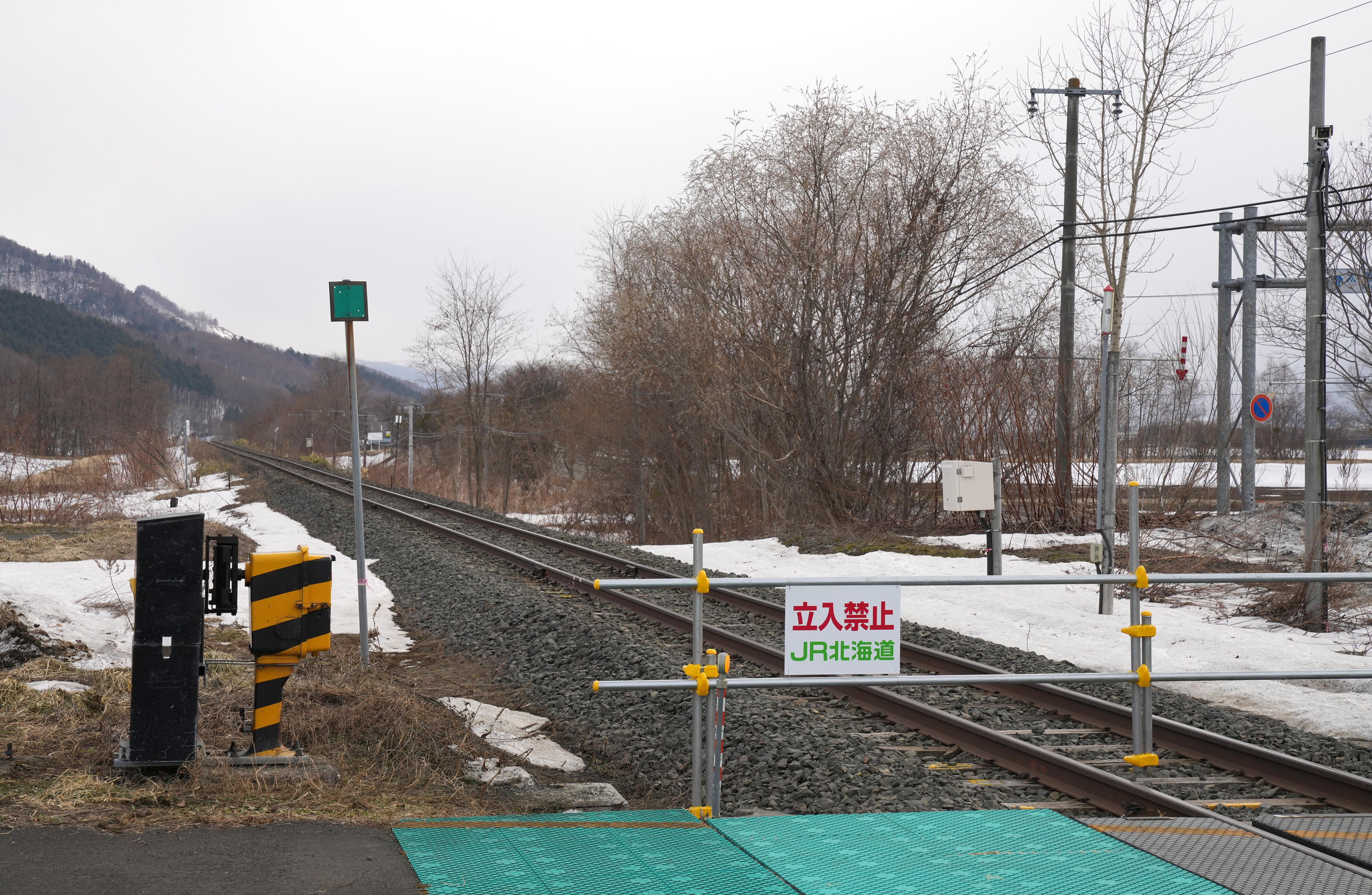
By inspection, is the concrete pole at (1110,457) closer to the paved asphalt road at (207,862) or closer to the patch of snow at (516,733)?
the patch of snow at (516,733)

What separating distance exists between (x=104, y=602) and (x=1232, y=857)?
35.7 feet

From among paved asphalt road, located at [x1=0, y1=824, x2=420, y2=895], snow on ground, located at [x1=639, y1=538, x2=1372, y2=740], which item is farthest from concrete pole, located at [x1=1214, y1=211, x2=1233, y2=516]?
paved asphalt road, located at [x1=0, y1=824, x2=420, y2=895]

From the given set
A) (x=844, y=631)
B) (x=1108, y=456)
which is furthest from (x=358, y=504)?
(x=1108, y=456)

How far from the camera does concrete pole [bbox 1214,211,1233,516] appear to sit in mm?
20719

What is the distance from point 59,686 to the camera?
712cm

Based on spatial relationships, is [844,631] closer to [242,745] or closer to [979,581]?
[979,581]

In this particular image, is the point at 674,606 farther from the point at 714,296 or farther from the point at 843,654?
the point at 714,296

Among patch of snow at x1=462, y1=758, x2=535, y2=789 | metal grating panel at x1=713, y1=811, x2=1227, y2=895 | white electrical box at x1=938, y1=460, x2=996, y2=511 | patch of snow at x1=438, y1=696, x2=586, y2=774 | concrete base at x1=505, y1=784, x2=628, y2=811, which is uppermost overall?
white electrical box at x1=938, y1=460, x2=996, y2=511

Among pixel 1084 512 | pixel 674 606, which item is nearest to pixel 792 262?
pixel 1084 512

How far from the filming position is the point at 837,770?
6133 millimetres

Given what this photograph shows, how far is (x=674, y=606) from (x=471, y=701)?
181 inches

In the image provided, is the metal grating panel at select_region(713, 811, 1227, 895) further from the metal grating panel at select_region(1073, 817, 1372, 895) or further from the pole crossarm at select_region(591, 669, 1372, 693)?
the pole crossarm at select_region(591, 669, 1372, 693)

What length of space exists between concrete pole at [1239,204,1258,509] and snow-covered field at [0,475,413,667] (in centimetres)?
1762

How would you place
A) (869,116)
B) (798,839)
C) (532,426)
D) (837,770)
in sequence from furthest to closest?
(532,426) → (869,116) → (837,770) → (798,839)
